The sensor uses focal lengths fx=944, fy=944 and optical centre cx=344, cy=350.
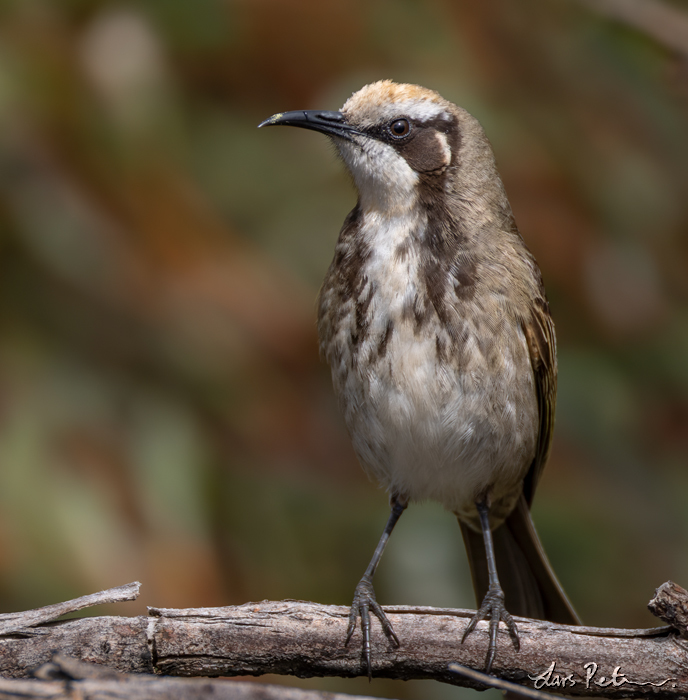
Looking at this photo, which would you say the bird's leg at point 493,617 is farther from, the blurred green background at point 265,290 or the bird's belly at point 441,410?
the blurred green background at point 265,290

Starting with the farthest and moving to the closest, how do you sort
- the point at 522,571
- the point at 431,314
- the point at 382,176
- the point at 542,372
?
the point at 522,571 < the point at 542,372 < the point at 382,176 < the point at 431,314

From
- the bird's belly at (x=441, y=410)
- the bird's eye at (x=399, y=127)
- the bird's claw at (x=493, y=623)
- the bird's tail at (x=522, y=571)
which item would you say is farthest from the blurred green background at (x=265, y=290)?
the bird's eye at (x=399, y=127)

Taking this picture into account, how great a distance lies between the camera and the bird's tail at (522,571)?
3945 millimetres

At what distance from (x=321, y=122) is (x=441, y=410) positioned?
1.20m

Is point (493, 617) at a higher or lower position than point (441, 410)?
lower

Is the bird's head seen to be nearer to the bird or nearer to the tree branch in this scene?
the bird

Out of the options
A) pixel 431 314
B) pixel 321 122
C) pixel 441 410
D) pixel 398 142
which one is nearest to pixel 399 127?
pixel 398 142

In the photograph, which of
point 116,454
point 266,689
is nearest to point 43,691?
point 266,689

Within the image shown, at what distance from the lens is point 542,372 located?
3773mm

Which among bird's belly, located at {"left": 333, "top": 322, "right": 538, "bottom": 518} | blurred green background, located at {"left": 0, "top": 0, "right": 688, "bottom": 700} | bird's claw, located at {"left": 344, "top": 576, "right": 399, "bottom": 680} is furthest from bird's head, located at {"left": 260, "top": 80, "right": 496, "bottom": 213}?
bird's claw, located at {"left": 344, "top": 576, "right": 399, "bottom": 680}

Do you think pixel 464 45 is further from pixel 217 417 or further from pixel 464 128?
pixel 217 417

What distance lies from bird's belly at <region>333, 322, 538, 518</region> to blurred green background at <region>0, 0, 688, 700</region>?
2.63ft

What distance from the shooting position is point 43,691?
86.7 inches

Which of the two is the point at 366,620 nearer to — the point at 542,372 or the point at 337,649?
the point at 337,649
